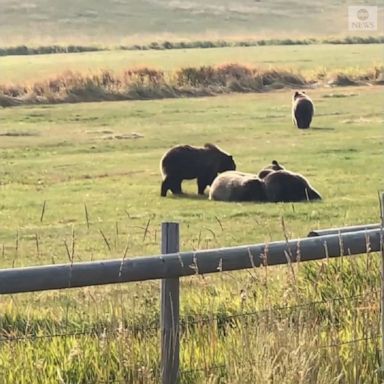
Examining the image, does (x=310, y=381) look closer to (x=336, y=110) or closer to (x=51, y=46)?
(x=51, y=46)

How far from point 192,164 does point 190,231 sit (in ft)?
8.17

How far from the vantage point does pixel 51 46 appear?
525 inches

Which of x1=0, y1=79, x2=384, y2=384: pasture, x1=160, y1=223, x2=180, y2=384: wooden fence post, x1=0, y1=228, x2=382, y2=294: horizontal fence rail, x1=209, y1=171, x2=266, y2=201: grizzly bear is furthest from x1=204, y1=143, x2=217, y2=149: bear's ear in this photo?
x1=160, y1=223, x2=180, y2=384: wooden fence post

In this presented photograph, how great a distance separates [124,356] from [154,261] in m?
0.73

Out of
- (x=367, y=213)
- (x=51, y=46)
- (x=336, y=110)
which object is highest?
(x=51, y=46)

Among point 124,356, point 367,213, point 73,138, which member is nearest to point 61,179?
point 73,138

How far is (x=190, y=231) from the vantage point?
11.7 meters

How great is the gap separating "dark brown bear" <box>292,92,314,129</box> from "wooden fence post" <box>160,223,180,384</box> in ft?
28.4

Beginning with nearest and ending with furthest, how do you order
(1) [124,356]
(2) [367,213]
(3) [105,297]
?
(1) [124,356] < (3) [105,297] < (2) [367,213]

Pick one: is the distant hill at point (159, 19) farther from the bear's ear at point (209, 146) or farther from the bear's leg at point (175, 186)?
the bear's leg at point (175, 186)

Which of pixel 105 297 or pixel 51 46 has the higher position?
pixel 51 46

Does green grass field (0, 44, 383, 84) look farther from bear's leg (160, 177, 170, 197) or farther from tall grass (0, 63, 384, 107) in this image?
bear's leg (160, 177, 170, 197)

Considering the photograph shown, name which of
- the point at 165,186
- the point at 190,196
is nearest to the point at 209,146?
the point at 190,196

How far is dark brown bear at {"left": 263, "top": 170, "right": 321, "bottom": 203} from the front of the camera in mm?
13141
